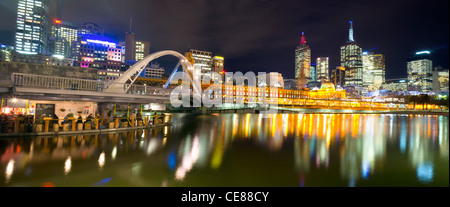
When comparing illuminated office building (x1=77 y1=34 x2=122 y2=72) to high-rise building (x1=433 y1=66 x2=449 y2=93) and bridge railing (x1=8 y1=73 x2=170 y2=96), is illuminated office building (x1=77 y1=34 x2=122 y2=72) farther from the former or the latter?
high-rise building (x1=433 y1=66 x2=449 y2=93)

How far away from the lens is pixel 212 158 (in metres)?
11.4

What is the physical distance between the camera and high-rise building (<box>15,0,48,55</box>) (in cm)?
18162

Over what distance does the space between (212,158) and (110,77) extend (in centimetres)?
14118

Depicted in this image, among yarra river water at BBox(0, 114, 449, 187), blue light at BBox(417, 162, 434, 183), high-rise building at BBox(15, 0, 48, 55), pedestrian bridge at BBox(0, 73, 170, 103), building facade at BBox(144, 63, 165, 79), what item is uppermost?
high-rise building at BBox(15, 0, 48, 55)

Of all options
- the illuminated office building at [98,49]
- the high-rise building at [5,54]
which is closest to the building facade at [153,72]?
the illuminated office building at [98,49]

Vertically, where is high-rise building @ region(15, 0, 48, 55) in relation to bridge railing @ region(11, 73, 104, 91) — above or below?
above

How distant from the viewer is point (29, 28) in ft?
607

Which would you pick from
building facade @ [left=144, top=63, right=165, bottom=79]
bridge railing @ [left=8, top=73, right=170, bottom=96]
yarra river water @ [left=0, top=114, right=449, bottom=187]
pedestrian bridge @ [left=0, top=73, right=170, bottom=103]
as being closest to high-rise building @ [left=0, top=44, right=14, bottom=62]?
building facade @ [left=144, top=63, right=165, bottom=79]

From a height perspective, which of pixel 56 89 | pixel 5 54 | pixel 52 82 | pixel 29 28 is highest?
pixel 29 28

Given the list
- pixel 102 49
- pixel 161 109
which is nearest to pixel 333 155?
pixel 161 109

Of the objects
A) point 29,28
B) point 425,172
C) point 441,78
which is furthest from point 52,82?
point 29,28

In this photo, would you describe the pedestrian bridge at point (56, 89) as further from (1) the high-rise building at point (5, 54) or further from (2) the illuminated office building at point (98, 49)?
(2) the illuminated office building at point (98, 49)

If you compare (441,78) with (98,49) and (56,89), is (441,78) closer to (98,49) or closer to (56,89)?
(56,89)
